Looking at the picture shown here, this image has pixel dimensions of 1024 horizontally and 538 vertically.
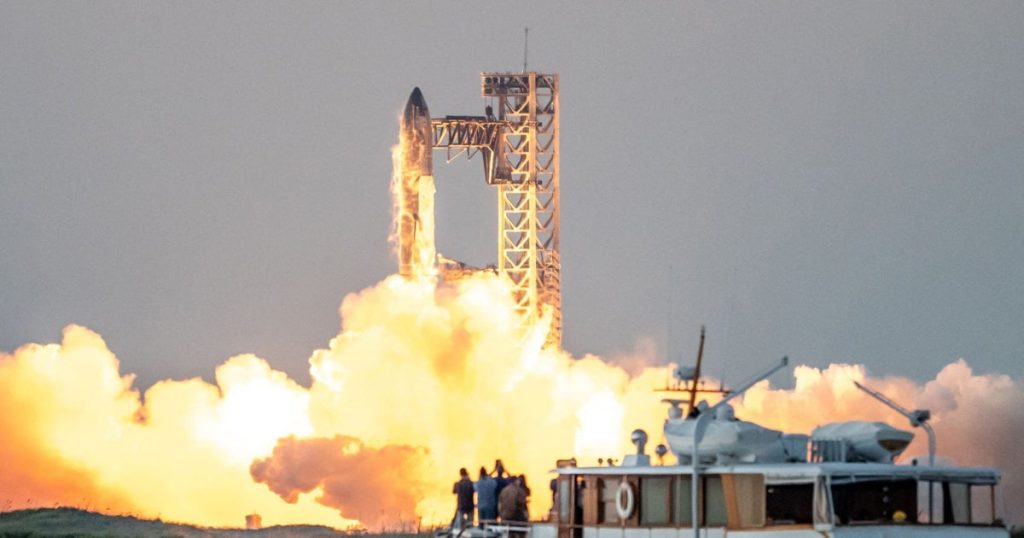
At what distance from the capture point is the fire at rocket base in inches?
4247

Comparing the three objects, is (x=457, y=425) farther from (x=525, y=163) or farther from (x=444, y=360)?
(x=525, y=163)

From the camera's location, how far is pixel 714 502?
193 feet

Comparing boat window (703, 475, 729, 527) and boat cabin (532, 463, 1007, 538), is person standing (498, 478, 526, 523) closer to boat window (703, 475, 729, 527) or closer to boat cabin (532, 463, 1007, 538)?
boat cabin (532, 463, 1007, 538)

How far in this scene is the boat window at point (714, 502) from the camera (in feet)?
192

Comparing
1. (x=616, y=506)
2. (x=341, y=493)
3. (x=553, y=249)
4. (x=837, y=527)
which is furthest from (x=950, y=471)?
(x=553, y=249)

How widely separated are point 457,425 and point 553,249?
10.2m

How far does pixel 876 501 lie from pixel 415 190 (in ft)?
173

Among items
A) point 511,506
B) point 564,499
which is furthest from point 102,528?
point 564,499

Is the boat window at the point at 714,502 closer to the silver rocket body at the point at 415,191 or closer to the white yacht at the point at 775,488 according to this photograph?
the white yacht at the point at 775,488

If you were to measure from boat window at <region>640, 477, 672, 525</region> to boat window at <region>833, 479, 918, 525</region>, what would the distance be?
4.71 m

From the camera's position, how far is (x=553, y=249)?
365ft

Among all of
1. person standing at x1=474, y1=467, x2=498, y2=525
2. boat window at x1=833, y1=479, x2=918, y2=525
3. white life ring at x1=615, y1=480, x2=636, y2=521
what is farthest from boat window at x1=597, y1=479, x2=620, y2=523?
boat window at x1=833, y1=479, x2=918, y2=525

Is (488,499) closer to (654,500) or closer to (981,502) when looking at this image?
(654,500)

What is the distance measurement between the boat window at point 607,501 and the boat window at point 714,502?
2.89 metres
